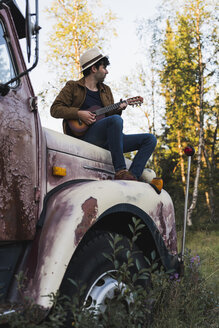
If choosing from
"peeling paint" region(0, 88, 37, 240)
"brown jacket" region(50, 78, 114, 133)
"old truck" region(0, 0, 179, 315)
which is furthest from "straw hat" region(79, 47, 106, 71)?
"peeling paint" region(0, 88, 37, 240)

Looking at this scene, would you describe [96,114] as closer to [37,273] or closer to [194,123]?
[37,273]

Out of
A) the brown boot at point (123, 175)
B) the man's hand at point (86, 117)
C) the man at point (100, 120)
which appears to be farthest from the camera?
the man's hand at point (86, 117)

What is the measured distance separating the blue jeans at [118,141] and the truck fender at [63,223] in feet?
1.41

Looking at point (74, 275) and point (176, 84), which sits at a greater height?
point (176, 84)

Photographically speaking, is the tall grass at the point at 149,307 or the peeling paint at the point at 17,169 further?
the peeling paint at the point at 17,169

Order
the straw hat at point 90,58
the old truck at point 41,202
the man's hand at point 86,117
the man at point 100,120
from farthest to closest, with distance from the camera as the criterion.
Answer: the straw hat at point 90,58 < the man's hand at point 86,117 < the man at point 100,120 < the old truck at point 41,202

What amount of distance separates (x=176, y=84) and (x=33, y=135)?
17562 millimetres

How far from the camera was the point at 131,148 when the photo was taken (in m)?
3.71

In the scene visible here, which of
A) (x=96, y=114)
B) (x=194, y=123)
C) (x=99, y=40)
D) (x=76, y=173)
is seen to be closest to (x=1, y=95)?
(x=76, y=173)

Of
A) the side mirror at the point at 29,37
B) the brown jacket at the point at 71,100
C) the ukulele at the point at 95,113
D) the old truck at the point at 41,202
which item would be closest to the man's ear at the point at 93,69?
the brown jacket at the point at 71,100

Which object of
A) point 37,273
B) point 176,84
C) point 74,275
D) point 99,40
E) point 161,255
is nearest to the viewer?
point 37,273

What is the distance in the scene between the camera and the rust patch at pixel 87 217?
2.31 metres

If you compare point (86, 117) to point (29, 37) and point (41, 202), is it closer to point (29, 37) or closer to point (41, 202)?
point (41, 202)

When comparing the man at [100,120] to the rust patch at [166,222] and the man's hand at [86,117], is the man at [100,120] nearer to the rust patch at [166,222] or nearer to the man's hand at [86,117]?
the man's hand at [86,117]
